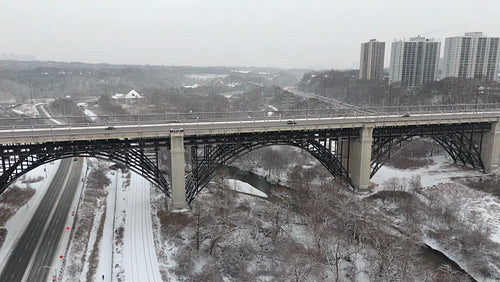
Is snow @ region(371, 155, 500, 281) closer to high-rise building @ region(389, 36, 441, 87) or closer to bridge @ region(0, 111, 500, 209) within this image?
bridge @ region(0, 111, 500, 209)

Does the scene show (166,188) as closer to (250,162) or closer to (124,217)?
(124,217)

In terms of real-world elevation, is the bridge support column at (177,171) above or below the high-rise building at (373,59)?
below

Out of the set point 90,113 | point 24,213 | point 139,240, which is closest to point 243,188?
point 139,240

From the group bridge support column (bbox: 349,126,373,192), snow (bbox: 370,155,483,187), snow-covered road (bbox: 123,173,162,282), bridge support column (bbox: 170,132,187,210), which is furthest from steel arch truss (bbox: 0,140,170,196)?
snow (bbox: 370,155,483,187)

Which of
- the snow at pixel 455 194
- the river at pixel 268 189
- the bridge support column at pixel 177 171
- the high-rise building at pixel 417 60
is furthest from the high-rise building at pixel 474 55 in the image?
the bridge support column at pixel 177 171

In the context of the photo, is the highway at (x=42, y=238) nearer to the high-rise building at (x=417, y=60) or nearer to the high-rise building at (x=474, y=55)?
the high-rise building at (x=417, y=60)

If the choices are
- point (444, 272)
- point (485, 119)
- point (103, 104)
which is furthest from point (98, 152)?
point (103, 104)
